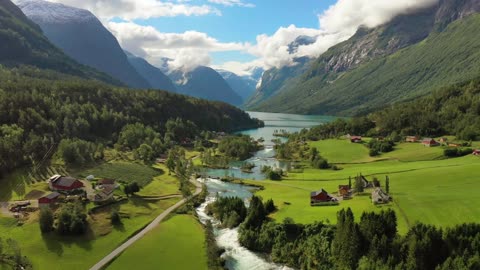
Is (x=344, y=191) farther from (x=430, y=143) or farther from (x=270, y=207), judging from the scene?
(x=430, y=143)

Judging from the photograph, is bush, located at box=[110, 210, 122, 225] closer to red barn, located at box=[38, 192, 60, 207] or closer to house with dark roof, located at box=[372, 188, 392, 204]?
red barn, located at box=[38, 192, 60, 207]

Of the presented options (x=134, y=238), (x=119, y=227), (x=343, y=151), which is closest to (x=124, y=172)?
(x=119, y=227)

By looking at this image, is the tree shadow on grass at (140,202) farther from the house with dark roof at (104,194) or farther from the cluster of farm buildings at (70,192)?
the house with dark roof at (104,194)

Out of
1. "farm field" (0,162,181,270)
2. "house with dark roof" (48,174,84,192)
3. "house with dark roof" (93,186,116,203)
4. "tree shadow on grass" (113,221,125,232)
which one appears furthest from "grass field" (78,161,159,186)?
"tree shadow on grass" (113,221,125,232)

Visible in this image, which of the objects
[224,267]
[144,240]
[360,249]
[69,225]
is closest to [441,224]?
[360,249]

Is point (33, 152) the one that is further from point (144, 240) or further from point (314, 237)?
point (314, 237)

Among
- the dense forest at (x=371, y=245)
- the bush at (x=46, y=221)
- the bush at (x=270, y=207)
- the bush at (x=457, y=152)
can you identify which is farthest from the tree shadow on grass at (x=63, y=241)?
the bush at (x=457, y=152)

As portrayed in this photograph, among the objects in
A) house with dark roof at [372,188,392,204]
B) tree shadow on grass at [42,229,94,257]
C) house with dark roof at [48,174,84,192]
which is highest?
house with dark roof at [372,188,392,204]
